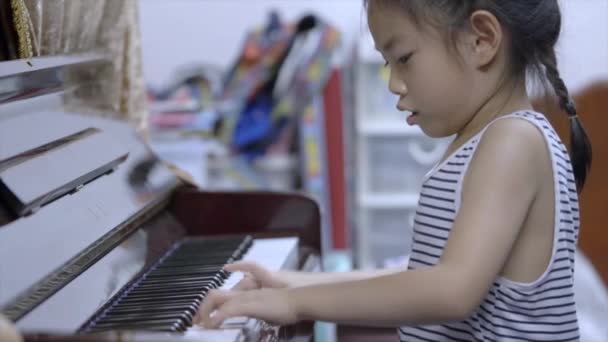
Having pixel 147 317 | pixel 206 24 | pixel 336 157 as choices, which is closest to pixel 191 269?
pixel 147 317

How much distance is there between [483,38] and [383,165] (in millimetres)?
2219

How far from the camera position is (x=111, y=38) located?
1703mm

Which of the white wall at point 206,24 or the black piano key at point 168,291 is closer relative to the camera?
the black piano key at point 168,291

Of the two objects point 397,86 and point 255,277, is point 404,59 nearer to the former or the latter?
point 397,86

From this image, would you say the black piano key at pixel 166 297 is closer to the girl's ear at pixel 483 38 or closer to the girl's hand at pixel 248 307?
the girl's hand at pixel 248 307

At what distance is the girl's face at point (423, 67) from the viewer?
110 centimetres

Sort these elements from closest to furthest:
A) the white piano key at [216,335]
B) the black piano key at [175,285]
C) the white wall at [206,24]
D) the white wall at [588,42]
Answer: the white piano key at [216,335] → the black piano key at [175,285] → the white wall at [588,42] → the white wall at [206,24]

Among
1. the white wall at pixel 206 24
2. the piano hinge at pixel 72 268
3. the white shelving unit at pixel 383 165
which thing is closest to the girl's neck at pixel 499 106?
the piano hinge at pixel 72 268

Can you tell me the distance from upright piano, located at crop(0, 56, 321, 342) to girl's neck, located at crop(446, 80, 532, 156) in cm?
38

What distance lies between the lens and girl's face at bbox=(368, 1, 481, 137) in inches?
43.2

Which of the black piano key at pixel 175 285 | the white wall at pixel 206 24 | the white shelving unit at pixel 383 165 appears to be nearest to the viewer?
the black piano key at pixel 175 285

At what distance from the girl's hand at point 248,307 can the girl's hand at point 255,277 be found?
0.43 feet

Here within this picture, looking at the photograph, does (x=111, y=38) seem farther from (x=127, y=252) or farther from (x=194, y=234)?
(x=127, y=252)

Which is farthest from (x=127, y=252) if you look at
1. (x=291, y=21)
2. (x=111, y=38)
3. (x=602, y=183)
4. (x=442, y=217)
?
(x=291, y=21)
